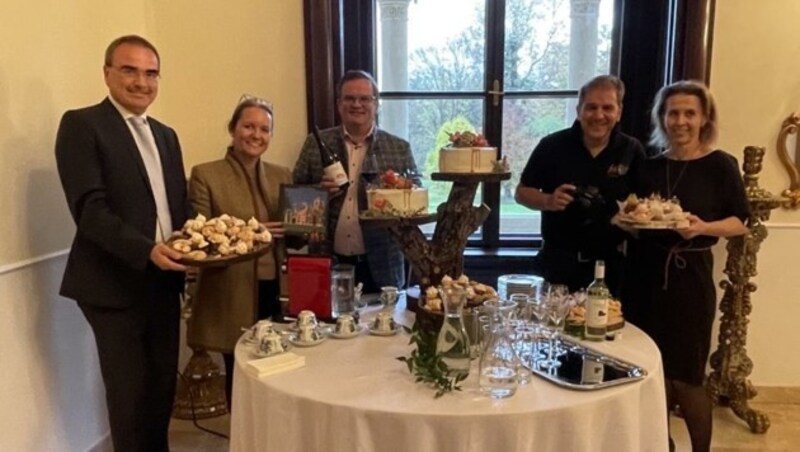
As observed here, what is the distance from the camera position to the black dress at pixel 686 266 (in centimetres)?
224

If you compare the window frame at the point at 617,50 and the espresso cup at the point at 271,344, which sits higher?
the window frame at the point at 617,50

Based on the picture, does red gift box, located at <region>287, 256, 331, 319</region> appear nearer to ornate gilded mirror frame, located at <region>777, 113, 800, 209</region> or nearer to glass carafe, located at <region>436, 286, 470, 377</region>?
glass carafe, located at <region>436, 286, 470, 377</region>

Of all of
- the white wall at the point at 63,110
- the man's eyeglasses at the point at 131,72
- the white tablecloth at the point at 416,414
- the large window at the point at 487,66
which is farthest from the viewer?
the large window at the point at 487,66

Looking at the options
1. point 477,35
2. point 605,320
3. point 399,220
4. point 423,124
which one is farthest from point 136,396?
point 477,35

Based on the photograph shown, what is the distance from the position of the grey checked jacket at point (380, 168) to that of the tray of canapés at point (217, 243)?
0.61 meters

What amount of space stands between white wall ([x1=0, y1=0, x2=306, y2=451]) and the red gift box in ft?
3.18

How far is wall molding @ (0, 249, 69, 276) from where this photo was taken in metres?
2.10

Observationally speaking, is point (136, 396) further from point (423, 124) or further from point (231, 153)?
point (423, 124)

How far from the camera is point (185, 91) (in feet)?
10.1

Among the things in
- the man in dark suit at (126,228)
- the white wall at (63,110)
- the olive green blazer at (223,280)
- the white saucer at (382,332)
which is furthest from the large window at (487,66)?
the white saucer at (382,332)

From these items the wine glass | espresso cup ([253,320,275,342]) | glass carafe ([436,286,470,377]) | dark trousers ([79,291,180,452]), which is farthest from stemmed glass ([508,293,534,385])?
dark trousers ([79,291,180,452])

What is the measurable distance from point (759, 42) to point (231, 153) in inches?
93.0

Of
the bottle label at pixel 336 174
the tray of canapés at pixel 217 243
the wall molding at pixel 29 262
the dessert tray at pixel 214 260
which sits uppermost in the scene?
the bottle label at pixel 336 174

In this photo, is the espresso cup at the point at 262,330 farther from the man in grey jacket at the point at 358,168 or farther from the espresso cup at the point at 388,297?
the man in grey jacket at the point at 358,168
